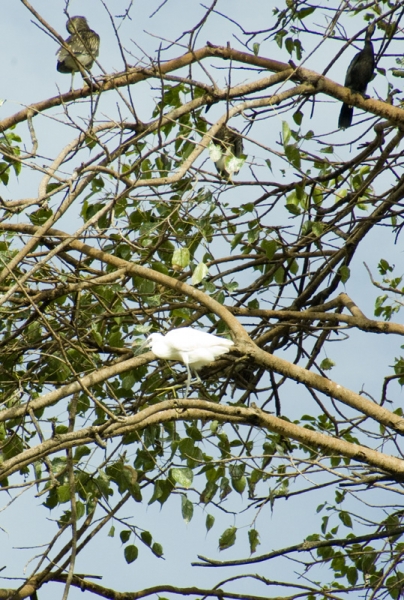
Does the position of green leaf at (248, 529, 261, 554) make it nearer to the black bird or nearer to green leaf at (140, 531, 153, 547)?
green leaf at (140, 531, 153, 547)

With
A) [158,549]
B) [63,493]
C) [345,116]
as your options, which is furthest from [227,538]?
[345,116]

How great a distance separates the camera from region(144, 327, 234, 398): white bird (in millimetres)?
2908

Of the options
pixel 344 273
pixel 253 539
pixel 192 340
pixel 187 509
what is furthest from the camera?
pixel 344 273

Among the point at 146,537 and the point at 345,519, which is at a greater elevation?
the point at 345,519

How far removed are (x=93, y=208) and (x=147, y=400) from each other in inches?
34.8

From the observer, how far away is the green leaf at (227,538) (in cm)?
332

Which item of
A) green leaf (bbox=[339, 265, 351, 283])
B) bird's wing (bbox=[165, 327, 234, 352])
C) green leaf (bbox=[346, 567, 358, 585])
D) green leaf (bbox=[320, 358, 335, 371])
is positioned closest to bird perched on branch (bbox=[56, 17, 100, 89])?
green leaf (bbox=[339, 265, 351, 283])

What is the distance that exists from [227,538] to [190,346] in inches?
36.8

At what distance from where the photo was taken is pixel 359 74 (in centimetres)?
448

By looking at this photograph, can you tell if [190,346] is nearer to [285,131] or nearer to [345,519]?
Answer: [285,131]

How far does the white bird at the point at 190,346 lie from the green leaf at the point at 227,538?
29.6 inches

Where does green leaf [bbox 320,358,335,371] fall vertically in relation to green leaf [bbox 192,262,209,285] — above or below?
above

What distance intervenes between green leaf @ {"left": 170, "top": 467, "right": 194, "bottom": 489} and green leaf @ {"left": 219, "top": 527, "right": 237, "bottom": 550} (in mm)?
443

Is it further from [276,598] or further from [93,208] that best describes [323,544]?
[93,208]
